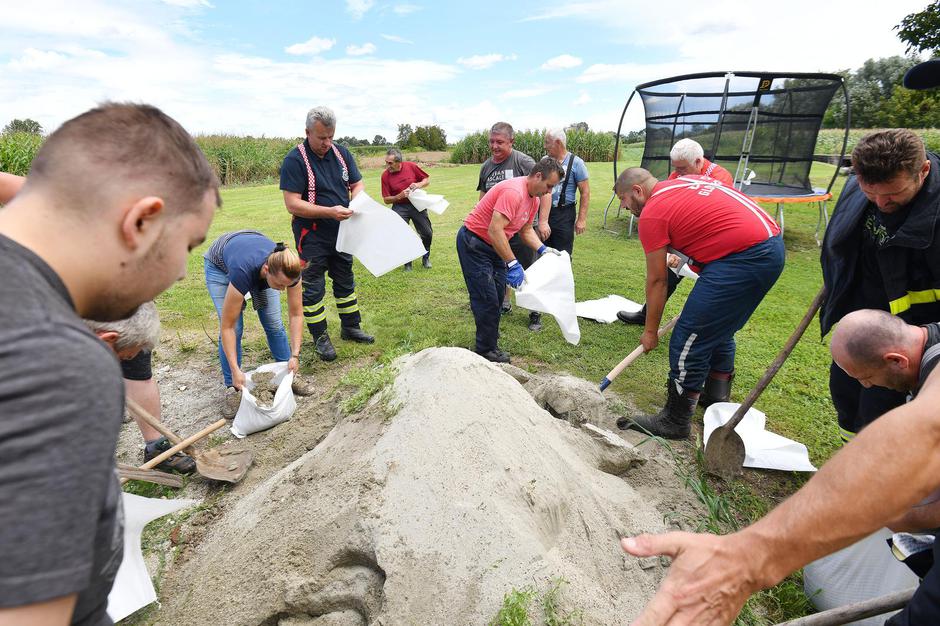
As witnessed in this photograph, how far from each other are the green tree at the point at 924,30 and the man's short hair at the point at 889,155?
1097 cm

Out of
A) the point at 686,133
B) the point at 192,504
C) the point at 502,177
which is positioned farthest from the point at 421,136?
the point at 192,504

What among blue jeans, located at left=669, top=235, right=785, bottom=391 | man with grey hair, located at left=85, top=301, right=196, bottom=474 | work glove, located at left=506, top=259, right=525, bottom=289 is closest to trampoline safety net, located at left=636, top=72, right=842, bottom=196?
work glove, located at left=506, top=259, right=525, bottom=289

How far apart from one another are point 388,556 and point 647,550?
1.23 metres

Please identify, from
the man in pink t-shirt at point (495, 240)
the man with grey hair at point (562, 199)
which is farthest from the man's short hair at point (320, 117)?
the man with grey hair at point (562, 199)

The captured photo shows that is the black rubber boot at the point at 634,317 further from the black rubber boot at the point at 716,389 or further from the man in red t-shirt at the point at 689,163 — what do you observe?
the black rubber boot at the point at 716,389

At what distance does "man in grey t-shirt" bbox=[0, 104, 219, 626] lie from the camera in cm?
62

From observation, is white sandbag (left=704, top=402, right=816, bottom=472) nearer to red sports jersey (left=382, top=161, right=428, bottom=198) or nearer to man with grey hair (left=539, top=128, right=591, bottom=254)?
man with grey hair (left=539, top=128, right=591, bottom=254)

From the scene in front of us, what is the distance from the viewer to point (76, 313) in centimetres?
80

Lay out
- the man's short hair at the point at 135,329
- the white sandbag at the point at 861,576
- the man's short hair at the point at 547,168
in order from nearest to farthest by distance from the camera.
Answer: the white sandbag at the point at 861,576, the man's short hair at the point at 135,329, the man's short hair at the point at 547,168

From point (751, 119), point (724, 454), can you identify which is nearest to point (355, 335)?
point (724, 454)

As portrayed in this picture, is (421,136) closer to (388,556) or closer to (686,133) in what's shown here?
(686,133)

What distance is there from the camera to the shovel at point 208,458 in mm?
3289

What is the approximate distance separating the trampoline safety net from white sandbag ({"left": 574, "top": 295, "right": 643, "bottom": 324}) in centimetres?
457

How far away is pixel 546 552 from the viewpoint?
213 cm
